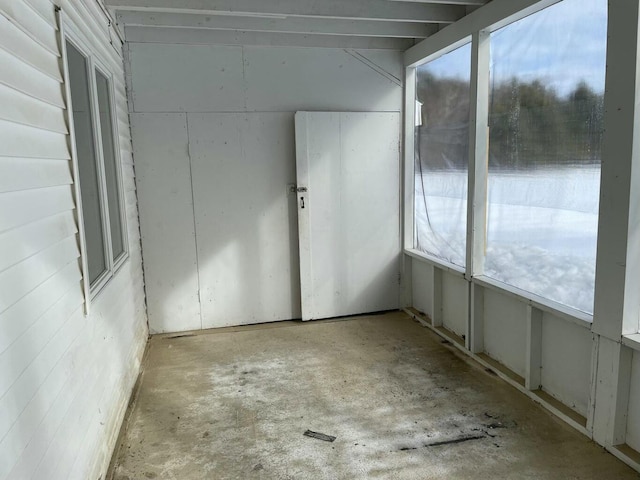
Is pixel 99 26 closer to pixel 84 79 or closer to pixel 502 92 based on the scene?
pixel 84 79

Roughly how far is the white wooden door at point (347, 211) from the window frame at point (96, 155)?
65.8 inches

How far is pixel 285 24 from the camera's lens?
404 cm

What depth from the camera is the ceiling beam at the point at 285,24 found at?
151 inches

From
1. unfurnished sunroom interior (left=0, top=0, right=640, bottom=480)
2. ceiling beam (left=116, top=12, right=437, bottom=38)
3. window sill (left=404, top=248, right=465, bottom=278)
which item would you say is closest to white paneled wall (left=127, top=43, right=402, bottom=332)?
unfurnished sunroom interior (left=0, top=0, right=640, bottom=480)

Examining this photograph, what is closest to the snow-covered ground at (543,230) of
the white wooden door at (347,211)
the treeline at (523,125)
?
the treeline at (523,125)

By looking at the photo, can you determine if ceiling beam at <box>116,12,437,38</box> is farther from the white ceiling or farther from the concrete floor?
the concrete floor

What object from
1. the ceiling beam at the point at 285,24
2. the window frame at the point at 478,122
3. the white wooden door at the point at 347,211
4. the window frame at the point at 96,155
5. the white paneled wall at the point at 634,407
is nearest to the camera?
the window frame at the point at 96,155

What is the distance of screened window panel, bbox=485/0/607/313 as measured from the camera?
103 inches

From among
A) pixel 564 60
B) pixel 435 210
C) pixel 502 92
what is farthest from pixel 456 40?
pixel 435 210

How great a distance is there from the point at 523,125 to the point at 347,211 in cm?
204

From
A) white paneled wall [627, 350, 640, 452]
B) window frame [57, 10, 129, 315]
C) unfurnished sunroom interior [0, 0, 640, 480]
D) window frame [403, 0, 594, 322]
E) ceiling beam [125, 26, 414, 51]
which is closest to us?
unfurnished sunroom interior [0, 0, 640, 480]

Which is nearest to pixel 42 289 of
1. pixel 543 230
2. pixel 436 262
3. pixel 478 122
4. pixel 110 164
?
pixel 110 164

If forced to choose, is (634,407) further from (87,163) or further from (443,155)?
(87,163)

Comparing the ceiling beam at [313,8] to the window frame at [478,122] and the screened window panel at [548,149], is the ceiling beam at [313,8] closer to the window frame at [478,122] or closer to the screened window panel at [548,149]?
the window frame at [478,122]
